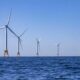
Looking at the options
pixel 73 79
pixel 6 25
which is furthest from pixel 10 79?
pixel 6 25

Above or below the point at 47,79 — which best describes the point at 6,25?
above

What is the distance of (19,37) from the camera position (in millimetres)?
136000

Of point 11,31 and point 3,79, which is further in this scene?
point 11,31

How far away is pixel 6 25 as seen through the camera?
123438 mm

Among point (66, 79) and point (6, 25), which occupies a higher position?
point (6, 25)

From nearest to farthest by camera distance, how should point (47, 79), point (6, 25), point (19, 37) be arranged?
point (47, 79) < point (6, 25) < point (19, 37)

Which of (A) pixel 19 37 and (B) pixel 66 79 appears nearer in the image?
(B) pixel 66 79

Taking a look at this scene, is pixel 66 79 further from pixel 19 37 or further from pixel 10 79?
pixel 19 37

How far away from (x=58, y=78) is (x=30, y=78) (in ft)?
12.3

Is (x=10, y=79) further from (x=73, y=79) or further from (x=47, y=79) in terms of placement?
(x=73, y=79)

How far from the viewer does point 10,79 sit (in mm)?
48031

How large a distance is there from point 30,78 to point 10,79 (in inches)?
124

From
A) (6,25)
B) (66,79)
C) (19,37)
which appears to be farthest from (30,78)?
(19,37)

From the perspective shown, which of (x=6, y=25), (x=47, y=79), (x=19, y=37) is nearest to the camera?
(x=47, y=79)
